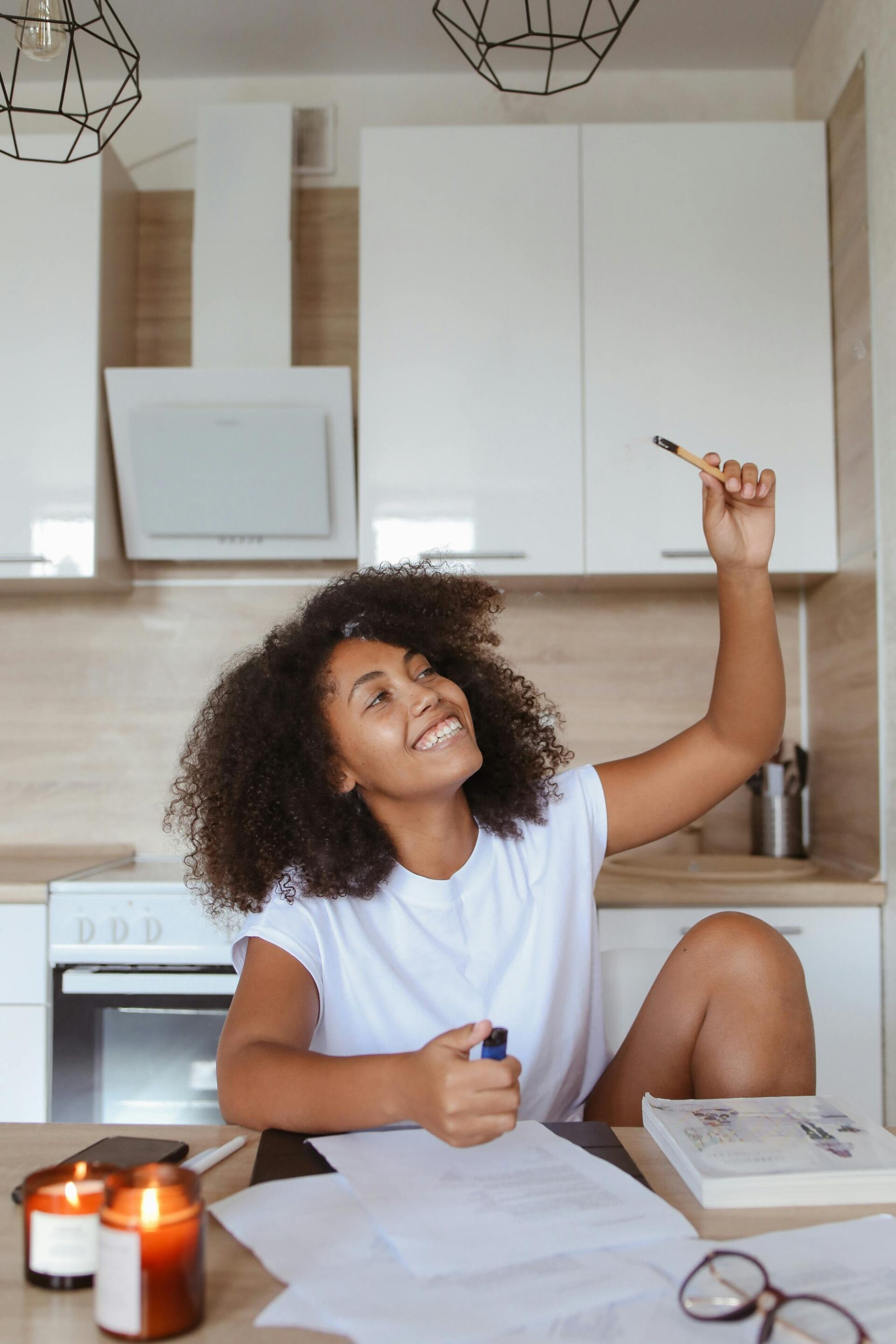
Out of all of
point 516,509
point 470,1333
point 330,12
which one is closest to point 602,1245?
point 470,1333

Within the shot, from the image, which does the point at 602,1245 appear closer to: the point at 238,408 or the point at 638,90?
the point at 238,408

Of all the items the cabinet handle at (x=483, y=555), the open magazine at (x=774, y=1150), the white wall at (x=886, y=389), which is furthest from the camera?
the cabinet handle at (x=483, y=555)

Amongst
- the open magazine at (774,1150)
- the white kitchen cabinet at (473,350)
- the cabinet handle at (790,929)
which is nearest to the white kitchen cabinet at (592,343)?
the white kitchen cabinet at (473,350)

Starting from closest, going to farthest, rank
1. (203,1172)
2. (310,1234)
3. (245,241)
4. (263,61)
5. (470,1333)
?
(470,1333) → (310,1234) → (203,1172) → (245,241) → (263,61)

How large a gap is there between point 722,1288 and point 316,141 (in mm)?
2766

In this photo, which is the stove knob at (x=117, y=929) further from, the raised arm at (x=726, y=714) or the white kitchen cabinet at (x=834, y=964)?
the raised arm at (x=726, y=714)

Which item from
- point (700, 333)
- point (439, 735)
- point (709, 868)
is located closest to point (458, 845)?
point (439, 735)

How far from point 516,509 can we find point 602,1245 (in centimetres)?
184

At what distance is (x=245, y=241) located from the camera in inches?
101

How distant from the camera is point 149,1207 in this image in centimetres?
57

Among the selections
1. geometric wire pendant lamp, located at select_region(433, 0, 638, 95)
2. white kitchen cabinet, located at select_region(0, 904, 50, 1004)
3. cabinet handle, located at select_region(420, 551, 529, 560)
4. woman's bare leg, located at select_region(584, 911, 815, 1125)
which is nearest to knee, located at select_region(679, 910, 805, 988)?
woman's bare leg, located at select_region(584, 911, 815, 1125)

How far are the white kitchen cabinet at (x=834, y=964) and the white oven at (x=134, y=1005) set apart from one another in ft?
2.60

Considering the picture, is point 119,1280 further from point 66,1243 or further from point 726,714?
point 726,714

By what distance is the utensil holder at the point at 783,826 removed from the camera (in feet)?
8.18
